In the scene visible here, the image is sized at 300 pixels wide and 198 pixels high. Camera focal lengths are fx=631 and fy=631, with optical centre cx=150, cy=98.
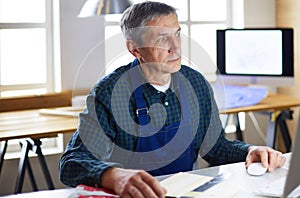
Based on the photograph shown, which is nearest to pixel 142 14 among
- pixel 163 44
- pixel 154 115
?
pixel 163 44

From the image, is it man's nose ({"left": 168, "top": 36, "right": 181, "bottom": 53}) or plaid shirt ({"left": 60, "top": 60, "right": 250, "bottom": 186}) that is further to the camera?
man's nose ({"left": 168, "top": 36, "right": 181, "bottom": 53})

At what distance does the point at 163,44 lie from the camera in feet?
6.86

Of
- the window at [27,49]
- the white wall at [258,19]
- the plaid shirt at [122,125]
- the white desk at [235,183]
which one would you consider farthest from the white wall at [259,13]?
the white desk at [235,183]

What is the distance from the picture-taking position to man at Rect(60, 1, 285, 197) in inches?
78.5

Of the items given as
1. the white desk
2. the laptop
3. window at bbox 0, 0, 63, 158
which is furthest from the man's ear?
window at bbox 0, 0, 63, 158

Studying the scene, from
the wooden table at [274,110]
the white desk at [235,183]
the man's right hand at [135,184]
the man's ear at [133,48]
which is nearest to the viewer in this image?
the man's right hand at [135,184]

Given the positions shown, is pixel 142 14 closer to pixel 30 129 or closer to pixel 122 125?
pixel 122 125

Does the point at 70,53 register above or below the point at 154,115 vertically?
above

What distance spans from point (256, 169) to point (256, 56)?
7.10 ft

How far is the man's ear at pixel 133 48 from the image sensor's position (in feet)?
7.09

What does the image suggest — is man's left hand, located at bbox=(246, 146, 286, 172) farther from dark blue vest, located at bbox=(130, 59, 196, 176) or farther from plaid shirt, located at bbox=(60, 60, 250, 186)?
dark blue vest, located at bbox=(130, 59, 196, 176)

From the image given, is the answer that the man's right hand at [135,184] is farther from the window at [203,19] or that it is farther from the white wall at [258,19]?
the white wall at [258,19]

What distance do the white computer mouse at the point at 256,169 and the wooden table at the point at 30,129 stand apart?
1.28 meters

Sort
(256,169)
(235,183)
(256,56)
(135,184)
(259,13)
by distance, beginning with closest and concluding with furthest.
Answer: (135,184) < (235,183) < (256,169) < (256,56) < (259,13)
